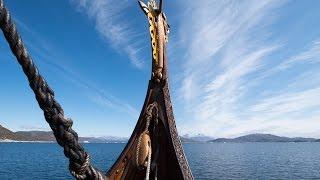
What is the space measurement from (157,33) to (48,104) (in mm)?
6974

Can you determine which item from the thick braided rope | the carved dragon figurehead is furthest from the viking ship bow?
the thick braided rope

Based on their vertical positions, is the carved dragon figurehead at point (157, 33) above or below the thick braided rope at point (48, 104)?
above

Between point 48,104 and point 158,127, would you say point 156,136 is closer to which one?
point 158,127

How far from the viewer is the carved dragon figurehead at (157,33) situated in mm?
9555

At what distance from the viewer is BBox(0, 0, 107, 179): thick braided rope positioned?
106 inches

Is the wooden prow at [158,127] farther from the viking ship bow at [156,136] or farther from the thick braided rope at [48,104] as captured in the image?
the thick braided rope at [48,104]

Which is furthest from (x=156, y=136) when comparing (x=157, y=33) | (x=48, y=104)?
(x=48, y=104)

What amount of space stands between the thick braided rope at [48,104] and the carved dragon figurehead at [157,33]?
6.06m

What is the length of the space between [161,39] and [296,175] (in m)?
73.1

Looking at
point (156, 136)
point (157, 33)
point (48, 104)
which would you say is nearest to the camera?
point (48, 104)

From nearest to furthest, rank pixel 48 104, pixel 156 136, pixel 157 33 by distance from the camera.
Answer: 1. pixel 48 104
2. pixel 156 136
3. pixel 157 33

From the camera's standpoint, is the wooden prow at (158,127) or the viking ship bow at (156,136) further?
the wooden prow at (158,127)

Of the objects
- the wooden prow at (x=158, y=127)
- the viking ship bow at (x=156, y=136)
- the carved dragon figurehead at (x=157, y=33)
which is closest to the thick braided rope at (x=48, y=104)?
the viking ship bow at (x=156, y=136)

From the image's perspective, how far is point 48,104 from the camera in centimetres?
300
